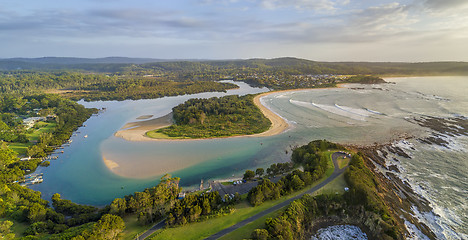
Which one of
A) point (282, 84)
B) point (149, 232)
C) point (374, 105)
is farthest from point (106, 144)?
point (282, 84)

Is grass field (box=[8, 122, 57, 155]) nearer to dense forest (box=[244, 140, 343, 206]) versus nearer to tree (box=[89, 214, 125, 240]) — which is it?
tree (box=[89, 214, 125, 240])

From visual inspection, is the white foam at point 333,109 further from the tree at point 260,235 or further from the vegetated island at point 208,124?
the tree at point 260,235

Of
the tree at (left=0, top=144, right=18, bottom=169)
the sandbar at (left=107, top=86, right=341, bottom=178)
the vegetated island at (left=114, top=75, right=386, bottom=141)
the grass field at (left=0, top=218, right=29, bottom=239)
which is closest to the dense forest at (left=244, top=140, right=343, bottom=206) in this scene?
the sandbar at (left=107, top=86, right=341, bottom=178)

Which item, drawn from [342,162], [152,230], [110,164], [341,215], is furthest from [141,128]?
[341,215]

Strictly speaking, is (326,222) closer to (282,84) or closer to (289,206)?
(289,206)

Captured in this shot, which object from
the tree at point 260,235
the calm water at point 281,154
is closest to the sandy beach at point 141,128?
the calm water at point 281,154

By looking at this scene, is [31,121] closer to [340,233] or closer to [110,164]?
[110,164]
